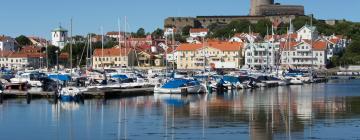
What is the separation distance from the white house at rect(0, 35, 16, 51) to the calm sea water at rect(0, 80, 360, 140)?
8145 cm

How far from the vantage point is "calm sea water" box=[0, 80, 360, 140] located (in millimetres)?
25984

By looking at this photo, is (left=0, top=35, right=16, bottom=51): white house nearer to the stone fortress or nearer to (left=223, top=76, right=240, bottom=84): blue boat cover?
the stone fortress

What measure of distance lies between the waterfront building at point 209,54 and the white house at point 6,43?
31634 millimetres

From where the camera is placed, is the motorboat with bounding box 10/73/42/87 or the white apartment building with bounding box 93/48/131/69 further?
the white apartment building with bounding box 93/48/131/69

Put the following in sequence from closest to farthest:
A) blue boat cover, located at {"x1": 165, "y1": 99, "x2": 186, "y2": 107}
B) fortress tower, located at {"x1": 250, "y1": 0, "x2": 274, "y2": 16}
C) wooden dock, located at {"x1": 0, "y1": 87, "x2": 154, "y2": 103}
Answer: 1. blue boat cover, located at {"x1": 165, "y1": 99, "x2": 186, "y2": 107}
2. wooden dock, located at {"x1": 0, "y1": 87, "x2": 154, "y2": 103}
3. fortress tower, located at {"x1": 250, "y1": 0, "x2": 274, "y2": 16}

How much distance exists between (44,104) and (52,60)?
60211 millimetres

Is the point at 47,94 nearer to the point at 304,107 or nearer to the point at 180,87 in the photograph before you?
the point at 180,87

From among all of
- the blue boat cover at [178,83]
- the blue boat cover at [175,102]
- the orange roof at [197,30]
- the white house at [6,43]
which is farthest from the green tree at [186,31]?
the blue boat cover at [175,102]

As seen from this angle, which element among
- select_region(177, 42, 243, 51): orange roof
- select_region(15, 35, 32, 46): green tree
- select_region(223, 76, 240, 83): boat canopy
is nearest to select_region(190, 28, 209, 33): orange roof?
select_region(15, 35, 32, 46): green tree

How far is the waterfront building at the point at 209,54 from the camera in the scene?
99.1 meters

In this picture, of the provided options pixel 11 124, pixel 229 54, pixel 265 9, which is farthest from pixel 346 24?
pixel 11 124

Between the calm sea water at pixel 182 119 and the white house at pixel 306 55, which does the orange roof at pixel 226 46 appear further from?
the calm sea water at pixel 182 119

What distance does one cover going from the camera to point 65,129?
90.9 feet

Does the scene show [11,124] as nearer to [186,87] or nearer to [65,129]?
[65,129]
